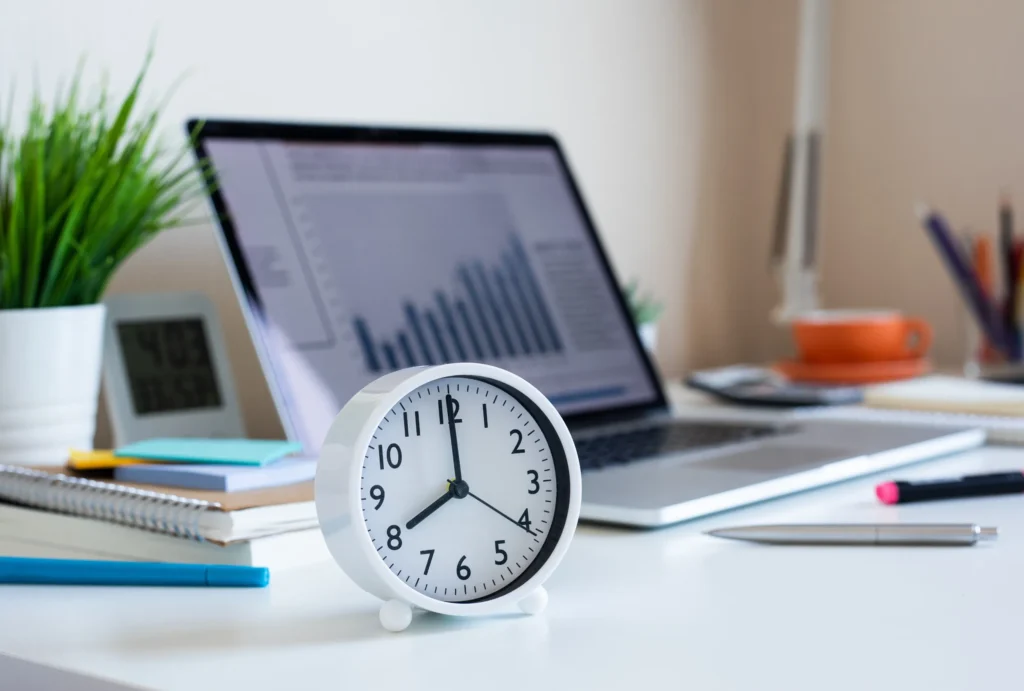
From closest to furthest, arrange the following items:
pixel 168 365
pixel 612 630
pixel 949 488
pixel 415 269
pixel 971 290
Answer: pixel 612 630 → pixel 949 488 → pixel 168 365 → pixel 415 269 → pixel 971 290

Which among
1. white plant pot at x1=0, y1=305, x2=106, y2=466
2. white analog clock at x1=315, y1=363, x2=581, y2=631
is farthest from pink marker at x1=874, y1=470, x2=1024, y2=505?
white plant pot at x1=0, y1=305, x2=106, y2=466

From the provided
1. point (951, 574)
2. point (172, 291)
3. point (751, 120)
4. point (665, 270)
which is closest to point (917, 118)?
point (751, 120)

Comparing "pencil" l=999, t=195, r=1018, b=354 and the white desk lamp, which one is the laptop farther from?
"pencil" l=999, t=195, r=1018, b=354

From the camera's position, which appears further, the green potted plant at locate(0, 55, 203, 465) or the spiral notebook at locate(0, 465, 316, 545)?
the green potted plant at locate(0, 55, 203, 465)

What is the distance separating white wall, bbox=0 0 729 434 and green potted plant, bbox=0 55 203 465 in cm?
16

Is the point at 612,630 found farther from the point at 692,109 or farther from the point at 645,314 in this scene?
the point at 692,109

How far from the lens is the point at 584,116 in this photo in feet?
4.75

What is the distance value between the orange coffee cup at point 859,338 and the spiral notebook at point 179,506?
0.82 metres

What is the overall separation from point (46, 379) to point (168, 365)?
147 mm

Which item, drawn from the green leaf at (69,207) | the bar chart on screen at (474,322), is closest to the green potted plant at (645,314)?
the bar chart on screen at (474,322)

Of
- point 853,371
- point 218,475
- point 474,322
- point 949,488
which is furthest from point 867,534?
point 853,371

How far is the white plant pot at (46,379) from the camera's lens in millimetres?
751

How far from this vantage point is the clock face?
511 millimetres

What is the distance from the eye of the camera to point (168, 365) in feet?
2.97
